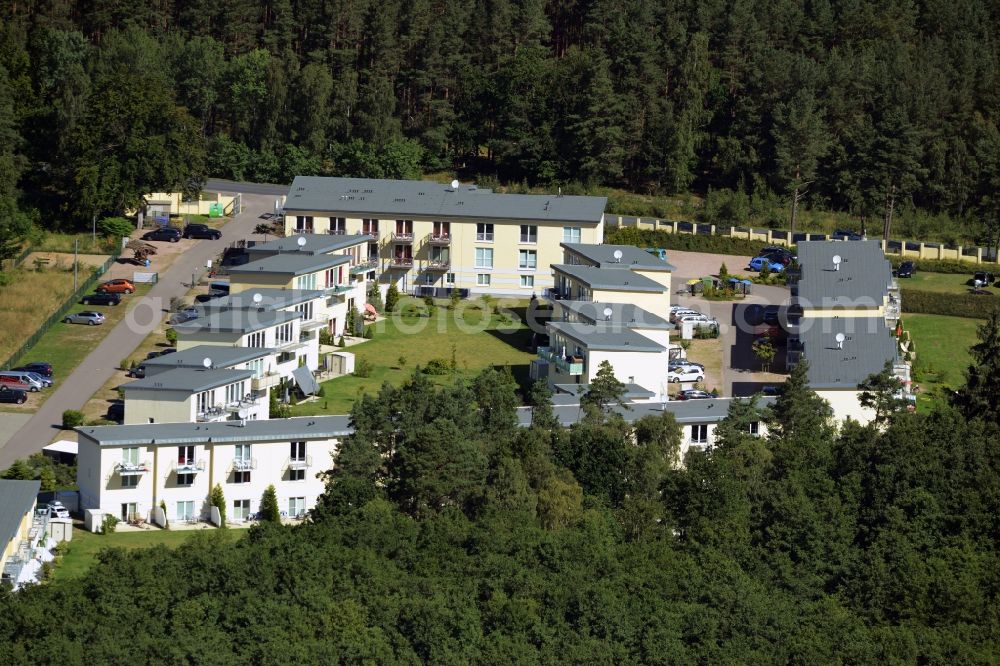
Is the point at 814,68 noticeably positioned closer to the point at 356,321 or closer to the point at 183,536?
the point at 356,321

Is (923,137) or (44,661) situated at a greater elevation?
(923,137)

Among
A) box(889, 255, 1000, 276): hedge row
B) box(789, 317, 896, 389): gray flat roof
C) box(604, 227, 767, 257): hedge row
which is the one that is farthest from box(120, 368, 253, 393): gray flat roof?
box(889, 255, 1000, 276): hedge row

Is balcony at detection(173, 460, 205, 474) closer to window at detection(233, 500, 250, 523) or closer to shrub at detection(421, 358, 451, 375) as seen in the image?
window at detection(233, 500, 250, 523)

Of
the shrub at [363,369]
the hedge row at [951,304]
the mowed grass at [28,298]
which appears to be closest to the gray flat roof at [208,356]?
the shrub at [363,369]

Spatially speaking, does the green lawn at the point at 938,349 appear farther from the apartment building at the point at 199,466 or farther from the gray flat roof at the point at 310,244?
the apartment building at the point at 199,466

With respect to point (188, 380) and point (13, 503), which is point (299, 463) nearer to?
point (188, 380)

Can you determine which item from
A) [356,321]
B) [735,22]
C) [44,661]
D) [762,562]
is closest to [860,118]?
[735,22]
